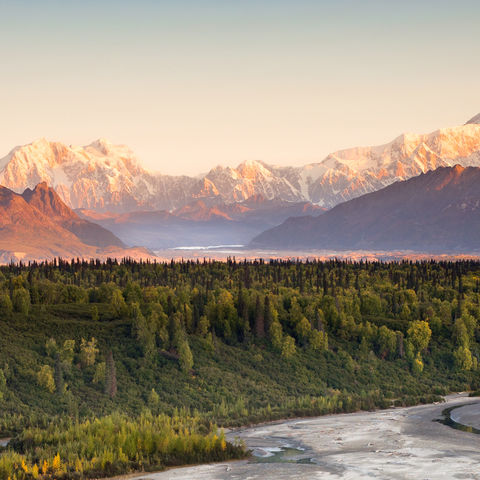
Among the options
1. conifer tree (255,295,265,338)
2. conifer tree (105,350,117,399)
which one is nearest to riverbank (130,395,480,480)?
conifer tree (105,350,117,399)

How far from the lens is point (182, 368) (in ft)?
449

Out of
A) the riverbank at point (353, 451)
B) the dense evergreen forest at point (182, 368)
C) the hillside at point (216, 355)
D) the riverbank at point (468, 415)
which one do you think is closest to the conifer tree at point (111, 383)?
the dense evergreen forest at point (182, 368)

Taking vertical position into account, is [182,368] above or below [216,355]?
below

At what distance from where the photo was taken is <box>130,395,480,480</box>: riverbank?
67.6m

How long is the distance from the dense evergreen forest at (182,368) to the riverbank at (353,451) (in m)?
4.87

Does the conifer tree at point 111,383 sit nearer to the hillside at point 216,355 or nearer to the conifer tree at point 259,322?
the hillside at point 216,355

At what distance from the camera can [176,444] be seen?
7569 cm

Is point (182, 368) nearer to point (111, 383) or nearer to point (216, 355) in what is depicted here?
point (216, 355)

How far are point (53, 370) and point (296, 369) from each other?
4637 cm

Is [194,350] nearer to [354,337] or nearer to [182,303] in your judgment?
[182,303]

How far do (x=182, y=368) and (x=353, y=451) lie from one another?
61.1 m

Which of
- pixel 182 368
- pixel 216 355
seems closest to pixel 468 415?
pixel 182 368

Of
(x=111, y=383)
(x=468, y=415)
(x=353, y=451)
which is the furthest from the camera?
(x=111, y=383)

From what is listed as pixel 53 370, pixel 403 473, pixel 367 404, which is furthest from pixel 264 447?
pixel 53 370
